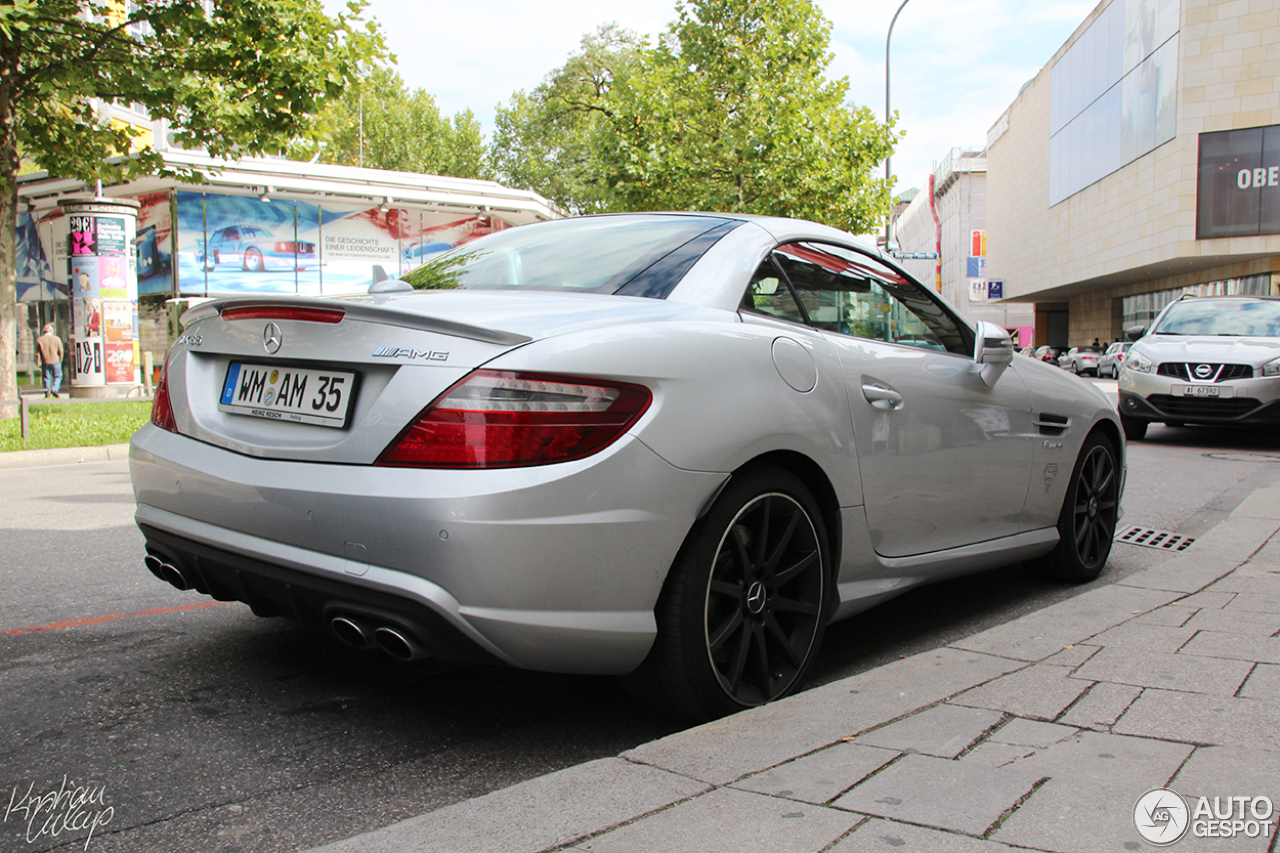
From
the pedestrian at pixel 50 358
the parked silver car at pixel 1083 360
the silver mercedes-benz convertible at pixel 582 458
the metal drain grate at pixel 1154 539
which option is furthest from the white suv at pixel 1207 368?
the parked silver car at pixel 1083 360

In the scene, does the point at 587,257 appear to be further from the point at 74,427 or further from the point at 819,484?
the point at 74,427

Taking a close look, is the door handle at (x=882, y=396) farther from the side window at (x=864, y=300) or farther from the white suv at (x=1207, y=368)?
the white suv at (x=1207, y=368)

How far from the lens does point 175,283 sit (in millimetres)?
26094

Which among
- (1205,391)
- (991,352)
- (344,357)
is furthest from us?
(1205,391)

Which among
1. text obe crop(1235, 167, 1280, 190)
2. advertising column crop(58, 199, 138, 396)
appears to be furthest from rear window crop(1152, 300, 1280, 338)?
text obe crop(1235, 167, 1280, 190)

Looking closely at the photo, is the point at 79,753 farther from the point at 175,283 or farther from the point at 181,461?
the point at 175,283

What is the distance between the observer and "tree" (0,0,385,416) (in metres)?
12.8

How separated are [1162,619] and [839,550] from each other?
1.27m

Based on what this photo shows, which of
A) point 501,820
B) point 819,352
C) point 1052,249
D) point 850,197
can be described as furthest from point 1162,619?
point 1052,249

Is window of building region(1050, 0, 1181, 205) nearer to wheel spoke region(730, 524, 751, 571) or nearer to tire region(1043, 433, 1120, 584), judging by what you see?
tire region(1043, 433, 1120, 584)

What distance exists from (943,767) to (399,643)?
1.20 m

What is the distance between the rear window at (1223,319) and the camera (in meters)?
11.6

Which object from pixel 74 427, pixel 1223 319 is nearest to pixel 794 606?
pixel 1223 319
